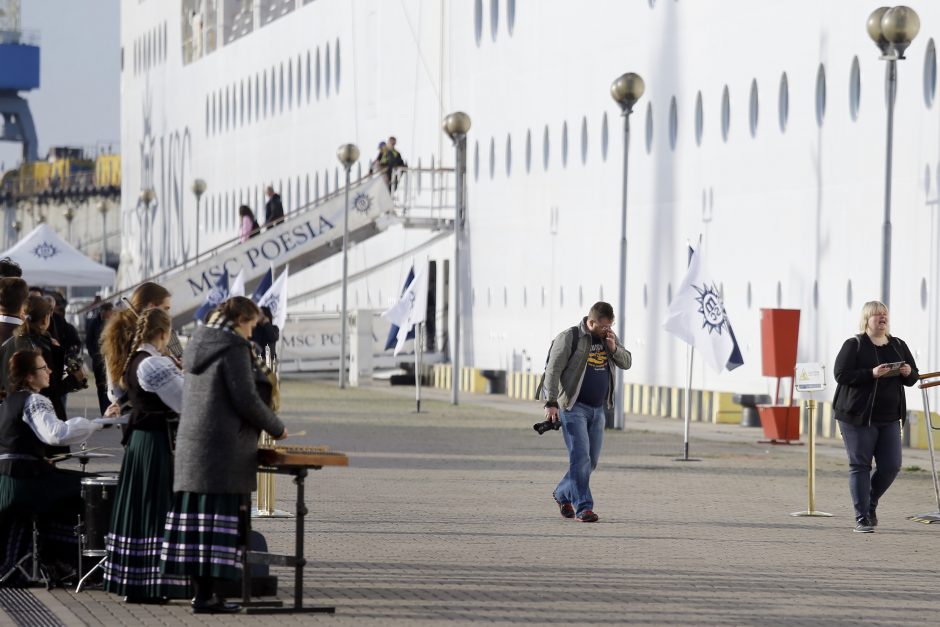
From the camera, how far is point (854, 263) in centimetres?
2841

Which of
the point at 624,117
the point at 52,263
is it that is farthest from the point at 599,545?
the point at 52,263

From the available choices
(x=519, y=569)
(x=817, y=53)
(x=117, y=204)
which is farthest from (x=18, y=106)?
(x=519, y=569)

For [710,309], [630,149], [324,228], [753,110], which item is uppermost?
[753,110]

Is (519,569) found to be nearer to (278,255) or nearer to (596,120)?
(596,120)

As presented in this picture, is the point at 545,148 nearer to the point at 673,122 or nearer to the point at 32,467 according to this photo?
the point at 673,122

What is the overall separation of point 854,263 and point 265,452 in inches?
724

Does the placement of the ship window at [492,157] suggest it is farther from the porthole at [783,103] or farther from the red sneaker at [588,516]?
the red sneaker at [588,516]

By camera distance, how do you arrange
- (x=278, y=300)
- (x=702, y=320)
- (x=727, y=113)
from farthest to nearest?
1. (x=727, y=113)
2. (x=278, y=300)
3. (x=702, y=320)

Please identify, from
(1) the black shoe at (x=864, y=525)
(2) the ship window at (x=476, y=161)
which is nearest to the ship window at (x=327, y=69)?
(2) the ship window at (x=476, y=161)

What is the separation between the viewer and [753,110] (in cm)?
3184

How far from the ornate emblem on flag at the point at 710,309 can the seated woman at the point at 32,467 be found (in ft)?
42.5

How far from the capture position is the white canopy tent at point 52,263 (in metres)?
50.5

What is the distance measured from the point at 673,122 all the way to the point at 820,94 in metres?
5.64

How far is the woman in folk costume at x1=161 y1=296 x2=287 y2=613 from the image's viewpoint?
36.1 feet
